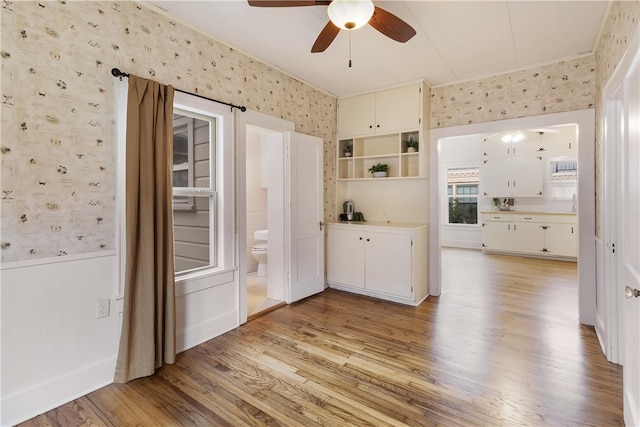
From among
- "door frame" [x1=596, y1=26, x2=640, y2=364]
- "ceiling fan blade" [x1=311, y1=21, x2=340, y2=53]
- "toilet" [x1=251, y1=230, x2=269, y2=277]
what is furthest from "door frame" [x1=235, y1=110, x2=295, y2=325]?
"door frame" [x1=596, y1=26, x2=640, y2=364]

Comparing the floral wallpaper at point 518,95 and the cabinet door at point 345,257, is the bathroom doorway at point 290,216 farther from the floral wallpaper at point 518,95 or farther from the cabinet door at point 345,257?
the floral wallpaper at point 518,95

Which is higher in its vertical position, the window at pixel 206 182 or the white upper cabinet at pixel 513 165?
the white upper cabinet at pixel 513 165

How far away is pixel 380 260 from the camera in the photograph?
379 centimetres

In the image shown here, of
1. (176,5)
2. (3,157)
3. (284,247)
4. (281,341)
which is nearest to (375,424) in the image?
(281,341)

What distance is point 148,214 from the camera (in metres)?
2.14

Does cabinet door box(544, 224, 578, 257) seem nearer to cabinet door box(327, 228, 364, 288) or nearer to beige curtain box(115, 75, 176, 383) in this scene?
cabinet door box(327, 228, 364, 288)

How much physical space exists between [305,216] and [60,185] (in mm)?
2368

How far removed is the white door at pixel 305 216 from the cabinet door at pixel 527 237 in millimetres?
4694

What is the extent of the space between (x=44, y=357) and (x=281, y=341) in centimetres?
158

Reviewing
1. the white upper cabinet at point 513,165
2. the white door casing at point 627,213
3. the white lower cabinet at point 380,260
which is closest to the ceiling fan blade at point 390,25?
the white door casing at point 627,213

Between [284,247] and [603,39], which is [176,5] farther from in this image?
[603,39]

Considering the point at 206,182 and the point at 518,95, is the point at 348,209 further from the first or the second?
the point at 518,95

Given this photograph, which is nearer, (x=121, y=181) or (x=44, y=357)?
(x=44, y=357)

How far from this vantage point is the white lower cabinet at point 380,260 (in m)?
3.59
